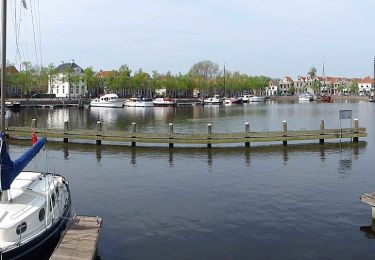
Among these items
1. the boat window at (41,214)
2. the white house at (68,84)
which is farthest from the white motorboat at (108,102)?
the boat window at (41,214)

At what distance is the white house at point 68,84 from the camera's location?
135 metres

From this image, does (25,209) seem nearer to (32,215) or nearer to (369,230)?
(32,215)

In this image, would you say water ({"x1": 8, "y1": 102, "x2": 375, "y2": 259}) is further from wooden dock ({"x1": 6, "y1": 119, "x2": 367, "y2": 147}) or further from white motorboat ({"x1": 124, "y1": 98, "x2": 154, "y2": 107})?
white motorboat ({"x1": 124, "y1": 98, "x2": 154, "y2": 107})

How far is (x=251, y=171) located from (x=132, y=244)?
1397 cm

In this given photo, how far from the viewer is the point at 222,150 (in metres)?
36.1

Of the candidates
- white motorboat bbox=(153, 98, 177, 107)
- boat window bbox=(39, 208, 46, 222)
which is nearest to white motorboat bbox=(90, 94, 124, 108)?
white motorboat bbox=(153, 98, 177, 107)

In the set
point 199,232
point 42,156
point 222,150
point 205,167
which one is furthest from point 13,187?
point 222,150

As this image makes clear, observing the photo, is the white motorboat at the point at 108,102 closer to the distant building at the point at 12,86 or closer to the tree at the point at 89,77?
the tree at the point at 89,77

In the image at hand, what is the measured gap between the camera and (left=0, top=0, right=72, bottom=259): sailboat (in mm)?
11852

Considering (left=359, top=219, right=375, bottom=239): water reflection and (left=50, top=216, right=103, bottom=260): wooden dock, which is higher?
(left=50, top=216, right=103, bottom=260): wooden dock

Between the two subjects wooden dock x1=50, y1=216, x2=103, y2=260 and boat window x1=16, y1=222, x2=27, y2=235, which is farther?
wooden dock x1=50, y1=216, x2=103, y2=260

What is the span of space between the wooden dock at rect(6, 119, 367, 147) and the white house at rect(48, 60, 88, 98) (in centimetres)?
9795

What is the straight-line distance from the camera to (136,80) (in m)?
149

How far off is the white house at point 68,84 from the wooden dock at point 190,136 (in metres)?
97.9
